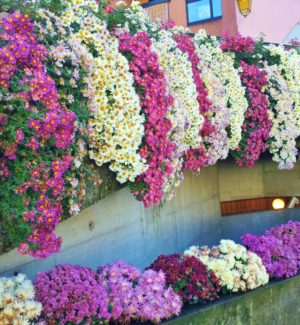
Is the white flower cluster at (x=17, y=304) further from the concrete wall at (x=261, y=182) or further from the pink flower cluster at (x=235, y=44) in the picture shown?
the concrete wall at (x=261, y=182)

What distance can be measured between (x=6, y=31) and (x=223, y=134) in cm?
324

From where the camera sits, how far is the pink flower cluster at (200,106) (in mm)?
5812

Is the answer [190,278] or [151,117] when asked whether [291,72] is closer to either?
[151,117]

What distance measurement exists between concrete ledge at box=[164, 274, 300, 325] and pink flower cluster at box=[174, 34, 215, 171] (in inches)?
58.3

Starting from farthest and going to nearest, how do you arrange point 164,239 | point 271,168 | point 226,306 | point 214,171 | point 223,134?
point 271,168 → point 214,171 → point 164,239 → point 223,134 → point 226,306

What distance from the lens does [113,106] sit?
4508 mm

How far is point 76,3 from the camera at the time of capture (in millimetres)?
4566

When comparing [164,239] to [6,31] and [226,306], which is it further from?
[6,31]

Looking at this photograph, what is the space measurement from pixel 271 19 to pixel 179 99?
9281 millimetres

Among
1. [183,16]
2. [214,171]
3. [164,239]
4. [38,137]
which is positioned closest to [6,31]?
[38,137]

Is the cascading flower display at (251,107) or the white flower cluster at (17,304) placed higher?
the cascading flower display at (251,107)

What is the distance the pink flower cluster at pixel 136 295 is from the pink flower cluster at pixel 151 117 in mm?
631

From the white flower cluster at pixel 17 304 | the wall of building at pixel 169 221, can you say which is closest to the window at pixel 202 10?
the wall of building at pixel 169 221

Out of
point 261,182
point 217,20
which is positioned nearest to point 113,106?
point 261,182
